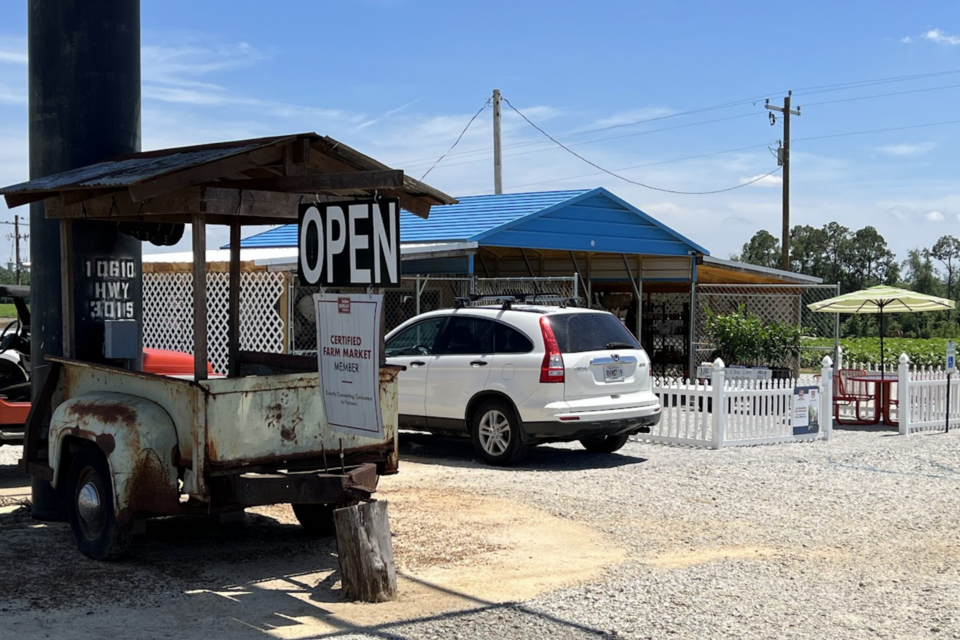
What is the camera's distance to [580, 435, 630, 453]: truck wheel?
13.0 m

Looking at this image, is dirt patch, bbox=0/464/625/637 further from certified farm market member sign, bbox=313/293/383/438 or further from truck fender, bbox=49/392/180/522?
certified farm market member sign, bbox=313/293/383/438

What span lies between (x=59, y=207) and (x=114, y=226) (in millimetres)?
746

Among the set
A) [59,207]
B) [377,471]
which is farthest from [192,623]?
[59,207]

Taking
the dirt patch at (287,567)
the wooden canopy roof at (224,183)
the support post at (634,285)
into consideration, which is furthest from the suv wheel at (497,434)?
the support post at (634,285)

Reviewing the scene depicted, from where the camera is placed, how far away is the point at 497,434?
12.2m

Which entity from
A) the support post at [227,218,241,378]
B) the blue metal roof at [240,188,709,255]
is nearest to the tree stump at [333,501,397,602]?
the support post at [227,218,241,378]

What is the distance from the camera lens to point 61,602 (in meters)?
6.46

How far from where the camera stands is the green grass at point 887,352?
103ft

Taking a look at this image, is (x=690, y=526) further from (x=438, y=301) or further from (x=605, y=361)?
(x=438, y=301)

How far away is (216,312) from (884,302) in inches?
445

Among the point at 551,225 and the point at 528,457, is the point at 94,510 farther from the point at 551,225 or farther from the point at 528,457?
the point at 551,225

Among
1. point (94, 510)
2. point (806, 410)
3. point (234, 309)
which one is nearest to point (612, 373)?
point (806, 410)

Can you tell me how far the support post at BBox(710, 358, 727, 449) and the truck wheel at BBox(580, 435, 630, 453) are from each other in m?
1.28

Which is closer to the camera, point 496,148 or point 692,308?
point 692,308
